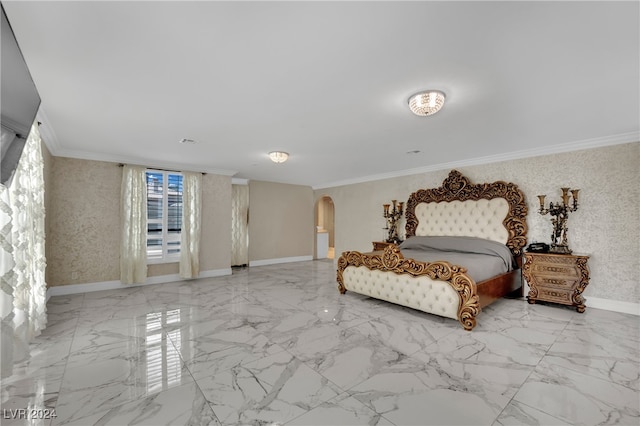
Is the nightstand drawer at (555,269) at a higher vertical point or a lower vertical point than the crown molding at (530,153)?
lower

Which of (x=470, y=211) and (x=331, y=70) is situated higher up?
(x=331, y=70)

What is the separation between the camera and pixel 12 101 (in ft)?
5.00

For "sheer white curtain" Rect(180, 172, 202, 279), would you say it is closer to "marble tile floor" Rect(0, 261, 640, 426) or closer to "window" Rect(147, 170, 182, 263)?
"window" Rect(147, 170, 182, 263)

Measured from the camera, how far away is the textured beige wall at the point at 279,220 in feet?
22.9

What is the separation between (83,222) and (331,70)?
4782 millimetres

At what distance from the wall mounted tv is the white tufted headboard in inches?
209

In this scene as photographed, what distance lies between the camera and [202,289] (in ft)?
14.9

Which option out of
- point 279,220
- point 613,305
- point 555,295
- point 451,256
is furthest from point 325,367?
A: point 279,220

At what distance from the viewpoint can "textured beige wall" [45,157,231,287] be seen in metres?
4.11

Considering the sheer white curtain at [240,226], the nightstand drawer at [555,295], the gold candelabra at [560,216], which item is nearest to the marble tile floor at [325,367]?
the nightstand drawer at [555,295]

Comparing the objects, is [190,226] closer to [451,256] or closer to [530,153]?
[451,256]

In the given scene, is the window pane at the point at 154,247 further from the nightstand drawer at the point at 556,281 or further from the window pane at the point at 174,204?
the nightstand drawer at the point at 556,281

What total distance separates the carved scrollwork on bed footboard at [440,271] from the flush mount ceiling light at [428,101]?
1745 millimetres

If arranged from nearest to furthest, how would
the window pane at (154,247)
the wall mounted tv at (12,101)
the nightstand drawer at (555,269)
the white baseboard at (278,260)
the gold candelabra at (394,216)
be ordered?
the wall mounted tv at (12,101) < the nightstand drawer at (555,269) < the window pane at (154,247) < the gold candelabra at (394,216) < the white baseboard at (278,260)
